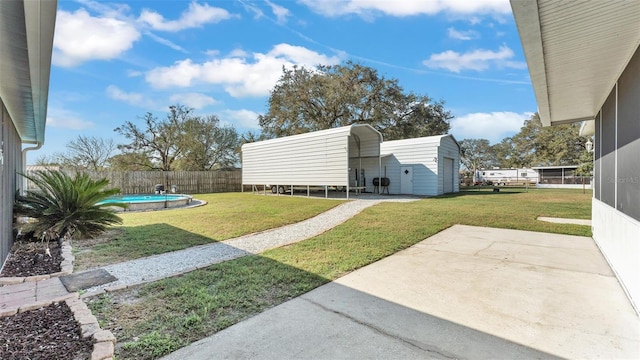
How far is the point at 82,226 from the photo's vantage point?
19.8 feet

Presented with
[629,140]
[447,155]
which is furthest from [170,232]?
[447,155]

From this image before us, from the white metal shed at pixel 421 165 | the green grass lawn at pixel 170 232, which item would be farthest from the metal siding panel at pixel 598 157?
the white metal shed at pixel 421 165

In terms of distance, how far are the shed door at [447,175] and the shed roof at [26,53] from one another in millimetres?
16642

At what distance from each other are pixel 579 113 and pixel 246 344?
22.9 feet

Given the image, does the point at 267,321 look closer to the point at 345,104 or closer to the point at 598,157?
the point at 598,157

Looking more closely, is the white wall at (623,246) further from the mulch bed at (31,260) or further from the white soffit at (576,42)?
the mulch bed at (31,260)

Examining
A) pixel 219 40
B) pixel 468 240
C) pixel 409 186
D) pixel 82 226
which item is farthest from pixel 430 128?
pixel 82 226

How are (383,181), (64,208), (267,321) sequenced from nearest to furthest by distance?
(267,321) → (64,208) → (383,181)

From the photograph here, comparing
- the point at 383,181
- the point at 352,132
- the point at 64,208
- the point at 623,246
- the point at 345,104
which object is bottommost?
the point at 623,246

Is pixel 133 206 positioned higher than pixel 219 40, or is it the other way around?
pixel 219 40

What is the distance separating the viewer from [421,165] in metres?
16.2

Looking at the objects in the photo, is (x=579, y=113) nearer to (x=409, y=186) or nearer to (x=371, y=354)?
(x=371, y=354)

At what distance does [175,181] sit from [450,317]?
20.2 metres

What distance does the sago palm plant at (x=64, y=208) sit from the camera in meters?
5.82
